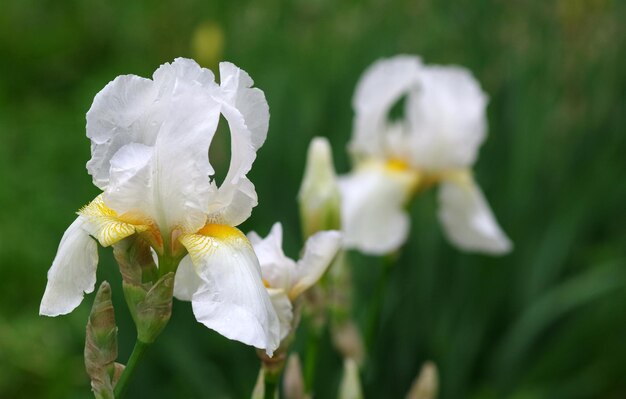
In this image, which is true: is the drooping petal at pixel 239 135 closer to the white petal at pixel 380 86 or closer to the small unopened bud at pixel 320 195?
the small unopened bud at pixel 320 195

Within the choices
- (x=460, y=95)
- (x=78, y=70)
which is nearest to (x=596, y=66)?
(x=460, y=95)

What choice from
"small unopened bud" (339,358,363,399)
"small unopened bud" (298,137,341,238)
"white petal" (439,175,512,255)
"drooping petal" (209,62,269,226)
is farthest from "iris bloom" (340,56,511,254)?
"drooping petal" (209,62,269,226)

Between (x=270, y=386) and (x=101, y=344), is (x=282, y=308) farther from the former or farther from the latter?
(x=101, y=344)

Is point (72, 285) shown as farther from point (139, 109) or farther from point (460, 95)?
point (460, 95)

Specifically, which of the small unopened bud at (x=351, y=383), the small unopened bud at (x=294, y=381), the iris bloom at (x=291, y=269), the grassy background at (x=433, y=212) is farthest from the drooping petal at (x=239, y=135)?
the grassy background at (x=433, y=212)

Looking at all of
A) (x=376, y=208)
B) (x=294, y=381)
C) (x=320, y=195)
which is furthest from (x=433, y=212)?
(x=294, y=381)
